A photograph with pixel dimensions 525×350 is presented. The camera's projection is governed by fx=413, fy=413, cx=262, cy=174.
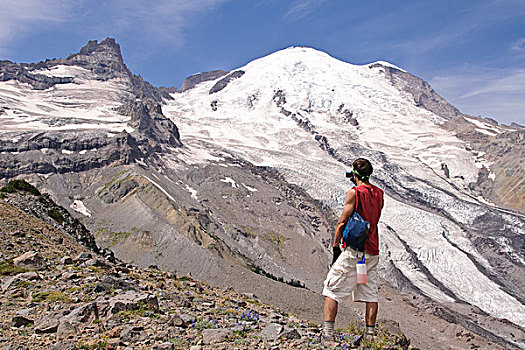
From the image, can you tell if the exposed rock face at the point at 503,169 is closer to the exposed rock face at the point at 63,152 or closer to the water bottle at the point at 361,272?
the exposed rock face at the point at 63,152

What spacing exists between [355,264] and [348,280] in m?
0.26

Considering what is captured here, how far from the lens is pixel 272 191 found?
104375 mm

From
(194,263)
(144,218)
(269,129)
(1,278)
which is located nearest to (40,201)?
(1,278)

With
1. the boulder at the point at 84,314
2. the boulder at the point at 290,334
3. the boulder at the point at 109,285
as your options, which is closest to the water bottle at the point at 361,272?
the boulder at the point at 290,334

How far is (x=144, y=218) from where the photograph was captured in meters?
48.7

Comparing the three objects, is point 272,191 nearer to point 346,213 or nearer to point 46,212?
point 46,212

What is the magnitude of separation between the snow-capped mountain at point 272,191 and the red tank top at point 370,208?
2399 cm

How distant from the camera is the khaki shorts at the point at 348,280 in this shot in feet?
19.8

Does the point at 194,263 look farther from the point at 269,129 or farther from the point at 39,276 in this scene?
the point at 269,129

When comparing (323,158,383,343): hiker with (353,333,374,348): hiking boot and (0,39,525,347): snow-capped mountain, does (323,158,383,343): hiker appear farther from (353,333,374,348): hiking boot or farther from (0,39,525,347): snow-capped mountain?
(0,39,525,347): snow-capped mountain

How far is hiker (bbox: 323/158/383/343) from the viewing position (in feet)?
19.8

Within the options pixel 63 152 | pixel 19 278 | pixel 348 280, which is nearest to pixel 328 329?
pixel 348 280

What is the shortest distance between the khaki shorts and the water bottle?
61 millimetres

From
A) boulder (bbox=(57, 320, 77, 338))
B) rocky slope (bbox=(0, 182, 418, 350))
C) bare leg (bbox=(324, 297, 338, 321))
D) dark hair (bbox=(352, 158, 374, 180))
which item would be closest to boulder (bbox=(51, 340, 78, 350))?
rocky slope (bbox=(0, 182, 418, 350))
